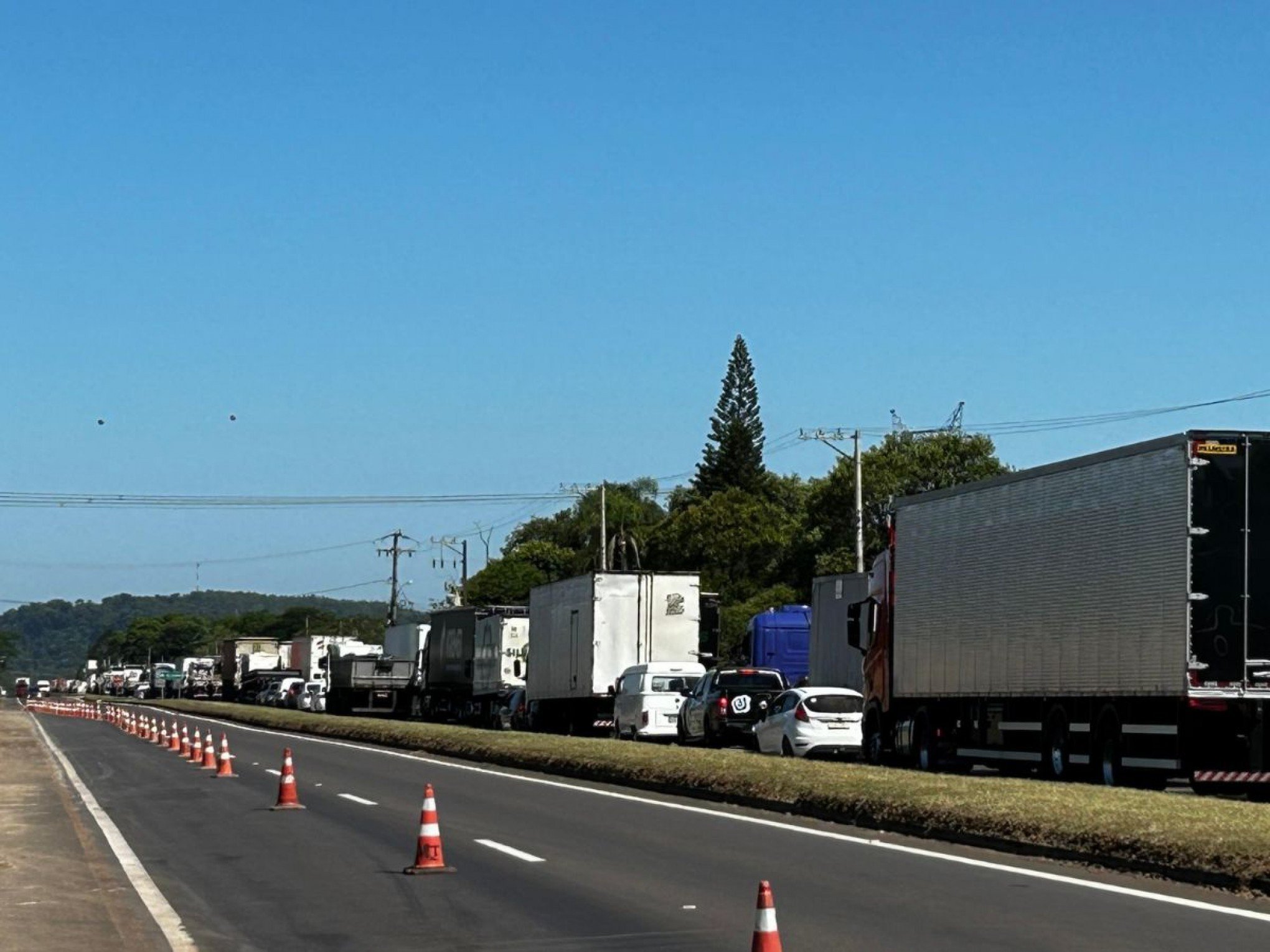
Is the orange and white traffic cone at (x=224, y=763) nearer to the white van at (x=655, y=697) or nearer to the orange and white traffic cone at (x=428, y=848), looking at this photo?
the white van at (x=655, y=697)

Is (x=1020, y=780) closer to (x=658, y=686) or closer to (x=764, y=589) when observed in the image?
(x=658, y=686)

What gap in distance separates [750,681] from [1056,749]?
13.1 m

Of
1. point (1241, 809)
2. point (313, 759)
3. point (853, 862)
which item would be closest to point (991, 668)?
point (1241, 809)

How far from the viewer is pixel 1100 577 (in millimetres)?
24750

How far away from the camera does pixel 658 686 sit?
4253cm

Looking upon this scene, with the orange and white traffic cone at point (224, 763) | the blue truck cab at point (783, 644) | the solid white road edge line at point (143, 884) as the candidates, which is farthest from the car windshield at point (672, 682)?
the solid white road edge line at point (143, 884)

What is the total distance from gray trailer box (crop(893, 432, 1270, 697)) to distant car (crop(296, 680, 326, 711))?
63761 millimetres

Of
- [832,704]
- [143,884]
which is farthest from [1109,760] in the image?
[143,884]

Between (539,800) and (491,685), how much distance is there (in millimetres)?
36911

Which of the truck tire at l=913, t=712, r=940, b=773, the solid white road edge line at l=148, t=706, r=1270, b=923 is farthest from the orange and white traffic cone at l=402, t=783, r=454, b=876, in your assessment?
the truck tire at l=913, t=712, r=940, b=773

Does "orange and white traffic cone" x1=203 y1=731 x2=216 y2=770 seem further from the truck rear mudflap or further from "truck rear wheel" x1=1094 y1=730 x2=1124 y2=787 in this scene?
the truck rear mudflap

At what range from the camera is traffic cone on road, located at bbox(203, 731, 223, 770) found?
1332 inches

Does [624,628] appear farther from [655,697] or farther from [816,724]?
[816,724]

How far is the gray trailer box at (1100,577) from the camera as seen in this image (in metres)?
22.7
